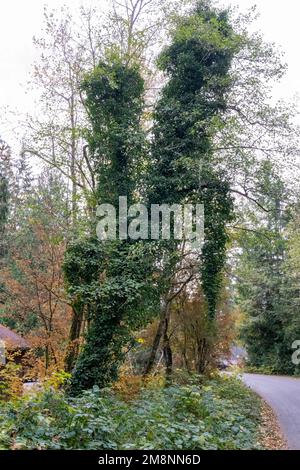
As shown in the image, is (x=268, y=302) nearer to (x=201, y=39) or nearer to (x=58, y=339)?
(x=58, y=339)

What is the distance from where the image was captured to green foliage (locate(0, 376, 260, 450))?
17.1ft

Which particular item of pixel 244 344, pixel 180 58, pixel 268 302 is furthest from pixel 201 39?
pixel 244 344

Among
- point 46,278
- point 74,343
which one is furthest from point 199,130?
point 74,343

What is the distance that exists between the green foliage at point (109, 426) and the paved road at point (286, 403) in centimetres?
236

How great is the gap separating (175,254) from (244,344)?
61.6 ft

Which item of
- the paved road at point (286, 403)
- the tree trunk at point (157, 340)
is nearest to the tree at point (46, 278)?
the tree trunk at point (157, 340)

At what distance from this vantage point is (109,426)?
586cm

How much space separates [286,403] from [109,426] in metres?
10.8

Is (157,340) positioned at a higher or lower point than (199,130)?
lower

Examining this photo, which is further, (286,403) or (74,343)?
(286,403)

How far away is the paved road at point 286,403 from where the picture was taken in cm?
998

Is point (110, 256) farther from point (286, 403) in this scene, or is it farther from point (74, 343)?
point (286, 403)

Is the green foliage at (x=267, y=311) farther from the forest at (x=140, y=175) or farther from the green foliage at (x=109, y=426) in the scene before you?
the green foliage at (x=109, y=426)
